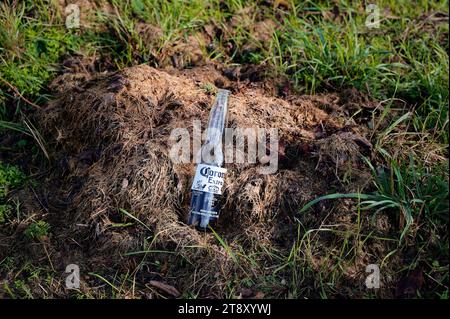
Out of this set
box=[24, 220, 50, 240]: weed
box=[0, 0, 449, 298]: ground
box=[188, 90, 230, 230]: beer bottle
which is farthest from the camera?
box=[24, 220, 50, 240]: weed

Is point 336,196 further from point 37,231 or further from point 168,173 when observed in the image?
point 37,231

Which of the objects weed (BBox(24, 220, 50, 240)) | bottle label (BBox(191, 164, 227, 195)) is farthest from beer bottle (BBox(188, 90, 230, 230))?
weed (BBox(24, 220, 50, 240))

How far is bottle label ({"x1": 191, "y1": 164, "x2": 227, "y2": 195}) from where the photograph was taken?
3.34m

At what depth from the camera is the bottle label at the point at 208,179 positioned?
3342mm

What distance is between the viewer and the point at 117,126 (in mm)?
3719

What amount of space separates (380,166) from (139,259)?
4.59ft

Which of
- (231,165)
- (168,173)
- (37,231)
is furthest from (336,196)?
(37,231)

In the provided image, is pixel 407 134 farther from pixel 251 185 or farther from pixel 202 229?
pixel 202 229

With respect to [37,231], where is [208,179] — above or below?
above

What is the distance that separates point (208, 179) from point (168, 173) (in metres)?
0.29

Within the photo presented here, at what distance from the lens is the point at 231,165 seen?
3.54 meters

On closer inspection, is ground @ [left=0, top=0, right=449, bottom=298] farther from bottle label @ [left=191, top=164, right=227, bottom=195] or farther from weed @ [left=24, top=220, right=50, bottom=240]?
bottle label @ [left=191, top=164, right=227, bottom=195]

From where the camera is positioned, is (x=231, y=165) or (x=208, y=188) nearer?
(x=208, y=188)

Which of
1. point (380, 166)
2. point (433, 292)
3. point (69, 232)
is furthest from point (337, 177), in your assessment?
point (69, 232)
